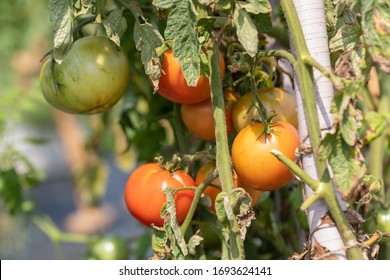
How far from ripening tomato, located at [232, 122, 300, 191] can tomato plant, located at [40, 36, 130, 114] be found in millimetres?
209

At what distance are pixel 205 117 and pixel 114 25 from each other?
0.54 ft

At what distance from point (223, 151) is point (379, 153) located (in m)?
0.56

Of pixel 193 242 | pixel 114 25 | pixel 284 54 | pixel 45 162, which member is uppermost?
pixel 45 162

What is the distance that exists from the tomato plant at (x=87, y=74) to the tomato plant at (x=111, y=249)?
593mm

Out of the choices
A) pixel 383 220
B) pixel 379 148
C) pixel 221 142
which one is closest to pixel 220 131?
pixel 221 142

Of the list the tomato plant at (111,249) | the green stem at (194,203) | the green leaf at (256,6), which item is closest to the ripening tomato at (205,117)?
the green stem at (194,203)

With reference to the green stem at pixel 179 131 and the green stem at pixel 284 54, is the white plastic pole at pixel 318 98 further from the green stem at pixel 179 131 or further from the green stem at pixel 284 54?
the green stem at pixel 179 131

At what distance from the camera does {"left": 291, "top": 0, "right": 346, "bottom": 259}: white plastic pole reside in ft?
1.97

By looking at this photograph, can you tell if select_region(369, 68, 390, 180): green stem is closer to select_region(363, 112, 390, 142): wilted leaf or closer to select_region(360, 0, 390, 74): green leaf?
select_region(363, 112, 390, 142): wilted leaf

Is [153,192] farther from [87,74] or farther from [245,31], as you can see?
[245,31]

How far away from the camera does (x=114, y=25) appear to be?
2.45 feet

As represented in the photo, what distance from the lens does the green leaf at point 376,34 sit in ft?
1.80

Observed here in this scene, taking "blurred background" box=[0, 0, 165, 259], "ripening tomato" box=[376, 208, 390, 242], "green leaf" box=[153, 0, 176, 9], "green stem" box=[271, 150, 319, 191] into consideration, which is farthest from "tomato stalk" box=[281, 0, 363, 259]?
"blurred background" box=[0, 0, 165, 259]
